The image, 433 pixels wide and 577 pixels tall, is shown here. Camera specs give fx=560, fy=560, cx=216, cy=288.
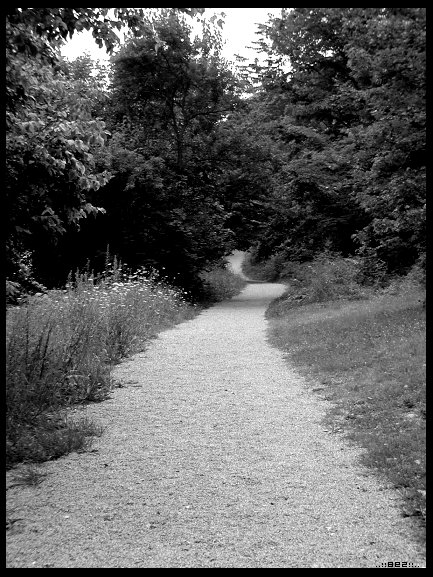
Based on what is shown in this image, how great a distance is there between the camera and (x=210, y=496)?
4500mm

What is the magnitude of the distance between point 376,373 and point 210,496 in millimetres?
4612

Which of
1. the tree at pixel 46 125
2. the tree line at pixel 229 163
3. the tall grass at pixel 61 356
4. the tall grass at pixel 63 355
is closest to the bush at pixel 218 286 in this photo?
the tree line at pixel 229 163

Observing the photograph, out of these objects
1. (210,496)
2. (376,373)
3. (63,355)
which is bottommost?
(210,496)

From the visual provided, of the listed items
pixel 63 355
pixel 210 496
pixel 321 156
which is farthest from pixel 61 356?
pixel 321 156

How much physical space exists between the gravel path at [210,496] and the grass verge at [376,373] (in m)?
0.23

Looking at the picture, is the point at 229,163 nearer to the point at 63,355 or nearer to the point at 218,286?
the point at 218,286

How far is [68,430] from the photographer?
237 inches

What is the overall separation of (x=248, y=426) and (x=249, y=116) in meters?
24.7

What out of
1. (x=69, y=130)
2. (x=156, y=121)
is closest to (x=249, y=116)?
(x=156, y=121)

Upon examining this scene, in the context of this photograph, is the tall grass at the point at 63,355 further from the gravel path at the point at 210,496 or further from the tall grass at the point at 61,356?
the gravel path at the point at 210,496

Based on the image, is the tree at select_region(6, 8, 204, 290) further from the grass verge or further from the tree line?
the tree line

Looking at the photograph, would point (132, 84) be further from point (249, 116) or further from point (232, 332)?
point (232, 332)

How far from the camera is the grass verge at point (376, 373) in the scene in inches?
198
